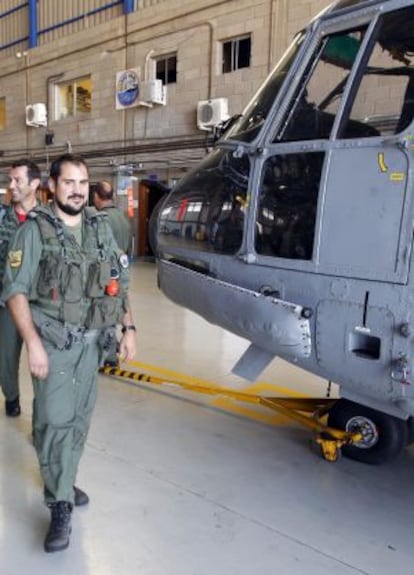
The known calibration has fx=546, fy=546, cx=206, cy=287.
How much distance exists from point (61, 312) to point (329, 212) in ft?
4.27

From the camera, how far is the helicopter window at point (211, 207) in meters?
2.98

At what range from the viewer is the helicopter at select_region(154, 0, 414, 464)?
239 centimetres

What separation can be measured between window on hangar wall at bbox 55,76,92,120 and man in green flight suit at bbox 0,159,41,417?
1437 cm

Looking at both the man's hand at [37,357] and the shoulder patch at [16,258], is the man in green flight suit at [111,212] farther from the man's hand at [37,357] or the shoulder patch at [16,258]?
the man's hand at [37,357]

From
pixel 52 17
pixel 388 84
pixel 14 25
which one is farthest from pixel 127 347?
pixel 14 25

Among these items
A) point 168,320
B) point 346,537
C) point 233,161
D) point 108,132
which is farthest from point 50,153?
point 346,537

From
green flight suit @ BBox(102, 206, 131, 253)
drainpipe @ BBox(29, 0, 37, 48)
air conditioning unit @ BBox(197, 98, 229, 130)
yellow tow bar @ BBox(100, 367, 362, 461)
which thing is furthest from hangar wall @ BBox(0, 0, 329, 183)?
yellow tow bar @ BBox(100, 367, 362, 461)

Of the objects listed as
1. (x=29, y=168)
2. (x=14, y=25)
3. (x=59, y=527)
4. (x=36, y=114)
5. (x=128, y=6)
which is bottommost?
(x=59, y=527)

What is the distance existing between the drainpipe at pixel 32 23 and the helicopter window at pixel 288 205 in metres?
17.7

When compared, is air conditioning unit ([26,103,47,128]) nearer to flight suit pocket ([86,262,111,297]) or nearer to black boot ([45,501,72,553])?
flight suit pocket ([86,262,111,297])

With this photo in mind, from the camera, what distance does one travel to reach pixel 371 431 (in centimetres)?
328

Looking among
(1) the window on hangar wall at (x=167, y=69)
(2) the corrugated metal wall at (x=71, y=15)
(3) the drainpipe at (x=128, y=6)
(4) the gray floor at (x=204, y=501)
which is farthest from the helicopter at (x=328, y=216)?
(2) the corrugated metal wall at (x=71, y=15)

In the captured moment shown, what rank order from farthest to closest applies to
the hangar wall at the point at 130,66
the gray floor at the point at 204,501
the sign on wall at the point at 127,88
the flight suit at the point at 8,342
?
1. the sign on wall at the point at 127,88
2. the hangar wall at the point at 130,66
3. the flight suit at the point at 8,342
4. the gray floor at the point at 204,501

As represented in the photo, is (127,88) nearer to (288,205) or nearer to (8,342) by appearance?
(8,342)
